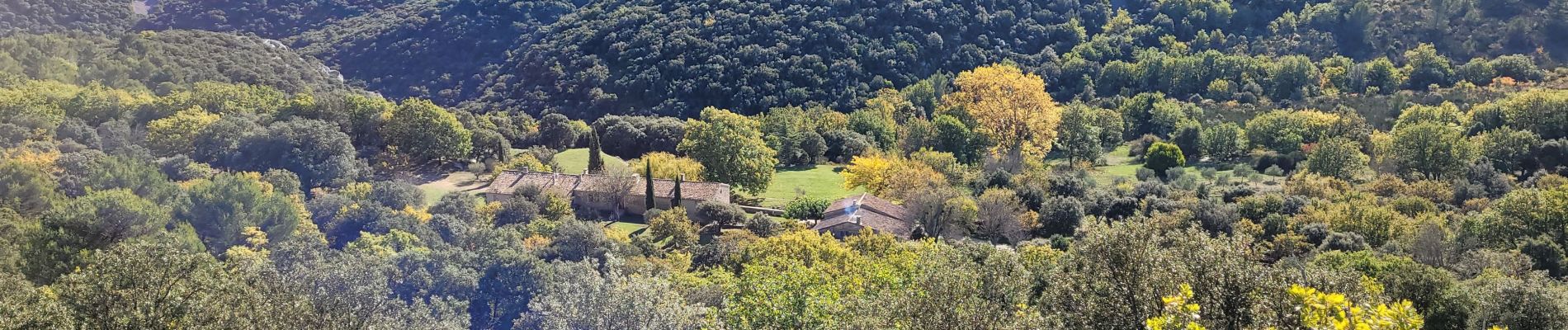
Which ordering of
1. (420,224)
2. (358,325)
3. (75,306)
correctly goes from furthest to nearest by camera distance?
(420,224)
(358,325)
(75,306)

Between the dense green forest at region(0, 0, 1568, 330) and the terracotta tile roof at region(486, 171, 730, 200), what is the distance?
1.86 ft

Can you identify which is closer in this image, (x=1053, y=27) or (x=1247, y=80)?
(x=1247, y=80)

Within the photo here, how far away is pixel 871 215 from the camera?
145ft

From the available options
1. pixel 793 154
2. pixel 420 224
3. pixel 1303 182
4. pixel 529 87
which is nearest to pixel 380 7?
pixel 529 87

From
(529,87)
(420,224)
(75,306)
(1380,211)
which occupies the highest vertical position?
(75,306)

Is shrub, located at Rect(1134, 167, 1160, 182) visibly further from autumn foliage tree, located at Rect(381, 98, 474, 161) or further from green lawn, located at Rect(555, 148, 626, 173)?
autumn foliage tree, located at Rect(381, 98, 474, 161)

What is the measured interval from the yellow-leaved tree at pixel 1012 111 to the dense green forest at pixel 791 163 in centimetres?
20

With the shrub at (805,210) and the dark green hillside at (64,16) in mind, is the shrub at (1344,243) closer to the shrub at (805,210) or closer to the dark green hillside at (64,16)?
the shrub at (805,210)

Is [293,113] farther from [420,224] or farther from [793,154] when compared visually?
[793,154]

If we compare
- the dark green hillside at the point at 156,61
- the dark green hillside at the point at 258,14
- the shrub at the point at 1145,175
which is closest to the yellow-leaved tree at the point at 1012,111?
the shrub at the point at 1145,175

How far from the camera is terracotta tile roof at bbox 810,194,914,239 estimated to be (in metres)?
43.1

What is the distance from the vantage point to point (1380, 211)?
129 feet

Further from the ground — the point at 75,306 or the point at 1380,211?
the point at 75,306

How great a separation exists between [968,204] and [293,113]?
3888 centimetres
